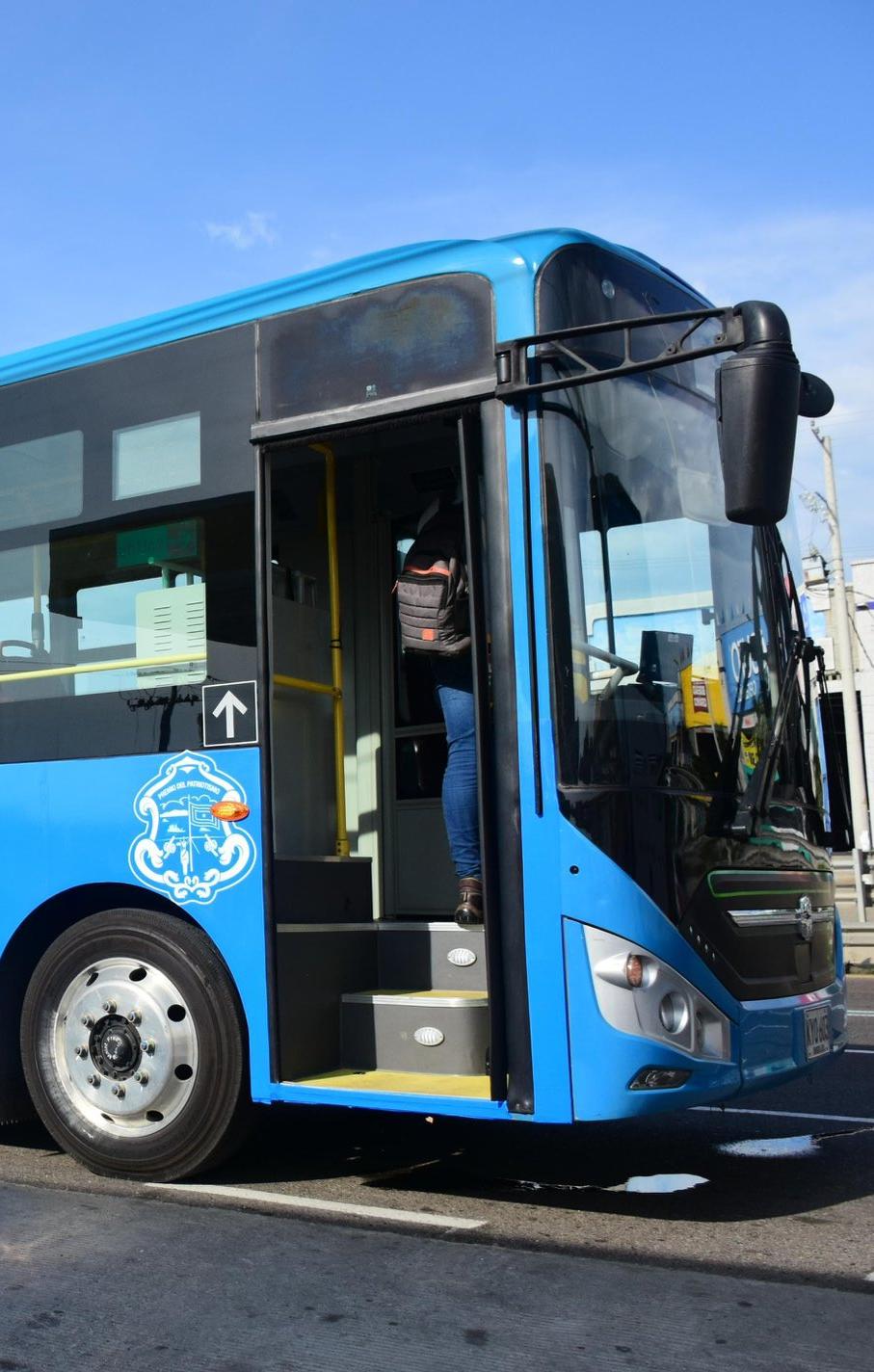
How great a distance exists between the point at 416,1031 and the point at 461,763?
99cm

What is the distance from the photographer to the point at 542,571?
16.0ft

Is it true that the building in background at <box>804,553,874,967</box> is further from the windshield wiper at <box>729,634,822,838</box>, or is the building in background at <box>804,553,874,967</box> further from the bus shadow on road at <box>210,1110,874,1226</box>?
the bus shadow on road at <box>210,1110,874,1226</box>

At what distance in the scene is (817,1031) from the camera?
5.41 meters

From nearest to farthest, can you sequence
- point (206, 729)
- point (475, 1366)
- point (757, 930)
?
1. point (475, 1366)
2. point (757, 930)
3. point (206, 729)

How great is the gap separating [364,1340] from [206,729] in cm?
242

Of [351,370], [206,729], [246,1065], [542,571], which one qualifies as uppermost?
[351,370]

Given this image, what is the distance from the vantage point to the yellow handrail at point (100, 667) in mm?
5664

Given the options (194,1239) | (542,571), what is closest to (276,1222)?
(194,1239)

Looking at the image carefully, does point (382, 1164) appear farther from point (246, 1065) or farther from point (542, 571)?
point (542, 571)

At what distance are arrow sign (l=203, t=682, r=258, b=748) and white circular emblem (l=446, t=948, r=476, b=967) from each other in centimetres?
111

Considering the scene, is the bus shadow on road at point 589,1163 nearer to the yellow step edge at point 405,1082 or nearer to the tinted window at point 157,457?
the yellow step edge at point 405,1082

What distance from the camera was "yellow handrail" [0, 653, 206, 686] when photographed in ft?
18.6

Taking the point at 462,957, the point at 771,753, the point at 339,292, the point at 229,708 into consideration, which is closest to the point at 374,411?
the point at 339,292

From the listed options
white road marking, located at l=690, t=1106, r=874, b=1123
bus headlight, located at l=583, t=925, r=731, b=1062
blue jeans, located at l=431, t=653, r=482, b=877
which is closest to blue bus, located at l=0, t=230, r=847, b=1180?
bus headlight, located at l=583, t=925, r=731, b=1062
